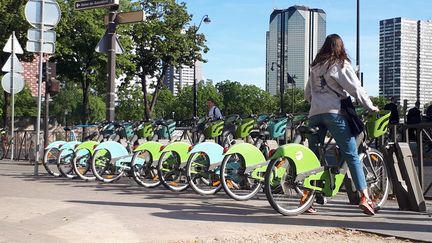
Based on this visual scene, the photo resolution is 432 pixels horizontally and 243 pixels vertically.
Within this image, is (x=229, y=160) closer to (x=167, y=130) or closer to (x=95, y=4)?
(x=167, y=130)

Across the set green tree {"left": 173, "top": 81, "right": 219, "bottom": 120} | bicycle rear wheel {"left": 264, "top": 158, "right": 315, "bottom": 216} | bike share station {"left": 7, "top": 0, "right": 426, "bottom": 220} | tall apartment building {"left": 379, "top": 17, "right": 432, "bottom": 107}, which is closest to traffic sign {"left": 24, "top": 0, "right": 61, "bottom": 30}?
bike share station {"left": 7, "top": 0, "right": 426, "bottom": 220}

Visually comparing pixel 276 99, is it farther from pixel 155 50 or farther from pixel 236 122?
pixel 236 122

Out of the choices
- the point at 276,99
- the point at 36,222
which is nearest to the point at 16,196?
the point at 36,222

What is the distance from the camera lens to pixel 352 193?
23.1 ft

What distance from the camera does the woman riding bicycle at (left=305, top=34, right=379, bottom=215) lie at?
6.20m

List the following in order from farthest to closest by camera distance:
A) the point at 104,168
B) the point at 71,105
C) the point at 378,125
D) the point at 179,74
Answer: the point at 71,105
the point at 179,74
the point at 104,168
the point at 378,125

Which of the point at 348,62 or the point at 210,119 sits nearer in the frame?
the point at 348,62

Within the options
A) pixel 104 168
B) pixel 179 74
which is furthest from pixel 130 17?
pixel 179 74

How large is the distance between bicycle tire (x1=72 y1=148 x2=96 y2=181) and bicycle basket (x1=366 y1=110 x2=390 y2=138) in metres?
5.71

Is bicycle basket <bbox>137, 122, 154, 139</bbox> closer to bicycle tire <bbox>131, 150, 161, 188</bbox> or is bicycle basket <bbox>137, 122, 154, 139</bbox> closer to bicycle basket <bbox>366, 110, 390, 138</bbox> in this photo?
bicycle tire <bbox>131, 150, 161, 188</bbox>

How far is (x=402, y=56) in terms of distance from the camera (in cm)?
5297

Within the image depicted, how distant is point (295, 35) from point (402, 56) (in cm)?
1045

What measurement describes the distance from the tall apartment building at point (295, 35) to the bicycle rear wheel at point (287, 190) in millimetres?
39567

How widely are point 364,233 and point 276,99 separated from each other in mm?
75739
